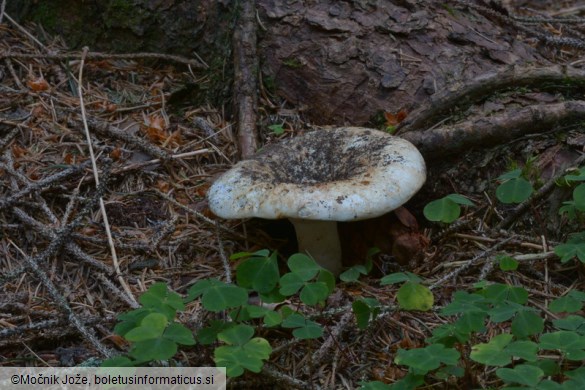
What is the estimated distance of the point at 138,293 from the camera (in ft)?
10.3

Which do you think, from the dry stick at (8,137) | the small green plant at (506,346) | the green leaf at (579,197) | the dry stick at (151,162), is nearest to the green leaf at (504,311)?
the small green plant at (506,346)

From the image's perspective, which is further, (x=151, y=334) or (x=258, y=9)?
(x=258, y=9)

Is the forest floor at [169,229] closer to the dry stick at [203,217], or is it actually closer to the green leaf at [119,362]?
the dry stick at [203,217]

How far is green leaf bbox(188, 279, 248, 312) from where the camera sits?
8.35 feet

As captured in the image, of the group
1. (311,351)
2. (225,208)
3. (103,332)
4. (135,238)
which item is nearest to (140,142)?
(135,238)

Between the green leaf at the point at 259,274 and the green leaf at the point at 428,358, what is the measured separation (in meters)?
0.55

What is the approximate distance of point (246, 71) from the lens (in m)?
4.07

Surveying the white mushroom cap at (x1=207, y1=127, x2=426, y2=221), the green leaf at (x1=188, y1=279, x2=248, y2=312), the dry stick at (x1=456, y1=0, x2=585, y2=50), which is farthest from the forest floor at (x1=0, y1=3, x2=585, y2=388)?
the dry stick at (x1=456, y1=0, x2=585, y2=50)

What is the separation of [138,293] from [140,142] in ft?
3.26

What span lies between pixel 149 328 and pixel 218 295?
0.91 feet

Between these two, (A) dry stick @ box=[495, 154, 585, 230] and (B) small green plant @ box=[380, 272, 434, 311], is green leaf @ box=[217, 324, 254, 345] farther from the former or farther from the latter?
(A) dry stick @ box=[495, 154, 585, 230]

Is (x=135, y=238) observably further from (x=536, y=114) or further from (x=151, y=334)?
(x=536, y=114)

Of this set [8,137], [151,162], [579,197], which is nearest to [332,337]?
[579,197]

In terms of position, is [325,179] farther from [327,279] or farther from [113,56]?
[113,56]
